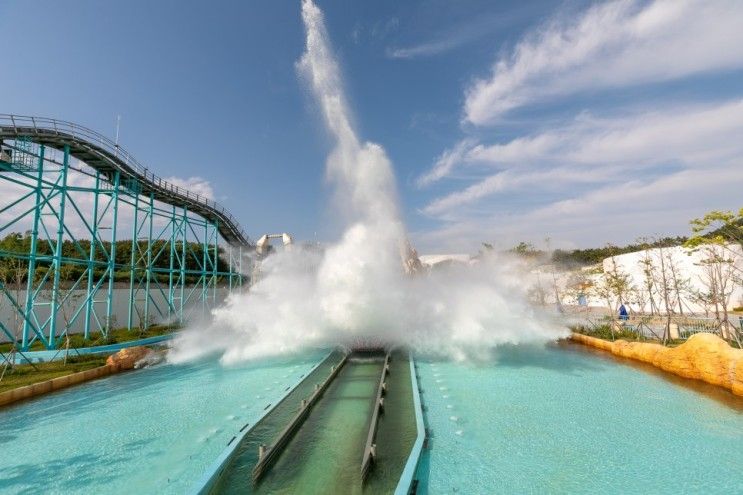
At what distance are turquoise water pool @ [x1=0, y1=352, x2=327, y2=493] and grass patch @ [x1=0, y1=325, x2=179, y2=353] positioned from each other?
442 cm

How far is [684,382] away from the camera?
10570mm

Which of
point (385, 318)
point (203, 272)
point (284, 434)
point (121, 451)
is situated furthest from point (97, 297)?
point (284, 434)

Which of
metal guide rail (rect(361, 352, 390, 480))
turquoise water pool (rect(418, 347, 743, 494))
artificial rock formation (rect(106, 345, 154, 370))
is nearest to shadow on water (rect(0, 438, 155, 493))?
metal guide rail (rect(361, 352, 390, 480))

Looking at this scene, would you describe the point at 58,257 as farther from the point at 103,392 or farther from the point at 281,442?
the point at 281,442

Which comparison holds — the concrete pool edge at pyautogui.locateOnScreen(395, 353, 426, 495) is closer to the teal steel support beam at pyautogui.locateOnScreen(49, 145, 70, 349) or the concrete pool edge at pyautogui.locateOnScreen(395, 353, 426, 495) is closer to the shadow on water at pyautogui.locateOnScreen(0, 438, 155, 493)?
the shadow on water at pyautogui.locateOnScreen(0, 438, 155, 493)

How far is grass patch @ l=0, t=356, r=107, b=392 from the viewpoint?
10570mm

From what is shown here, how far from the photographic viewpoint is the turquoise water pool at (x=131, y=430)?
5.80 metres

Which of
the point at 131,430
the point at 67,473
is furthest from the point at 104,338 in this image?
the point at 67,473

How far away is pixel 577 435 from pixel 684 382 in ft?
19.8

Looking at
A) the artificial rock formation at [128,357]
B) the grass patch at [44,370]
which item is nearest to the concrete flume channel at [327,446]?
the artificial rock formation at [128,357]

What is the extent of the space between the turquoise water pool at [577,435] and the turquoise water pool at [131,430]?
4.06 m

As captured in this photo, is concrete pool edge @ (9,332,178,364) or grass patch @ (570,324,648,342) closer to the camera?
concrete pool edge @ (9,332,178,364)

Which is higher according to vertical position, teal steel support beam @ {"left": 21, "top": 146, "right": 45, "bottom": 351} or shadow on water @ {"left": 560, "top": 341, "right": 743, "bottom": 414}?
teal steel support beam @ {"left": 21, "top": 146, "right": 45, "bottom": 351}

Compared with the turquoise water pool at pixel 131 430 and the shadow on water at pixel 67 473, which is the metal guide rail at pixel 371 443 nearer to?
the turquoise water pool at pixel 131 430
